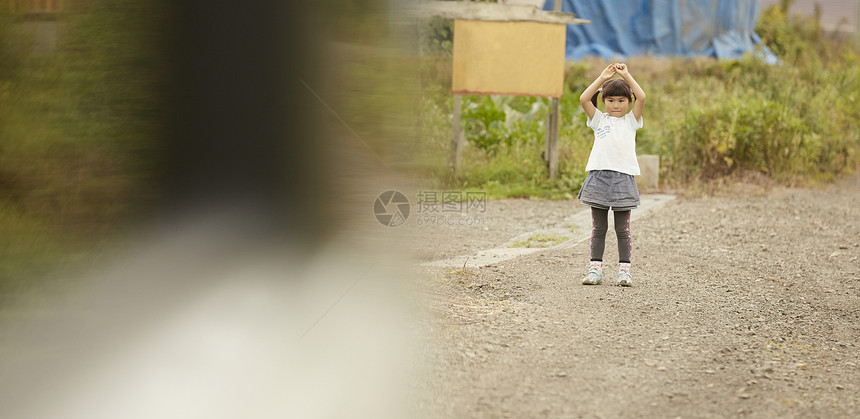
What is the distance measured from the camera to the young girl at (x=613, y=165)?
4.71 meters

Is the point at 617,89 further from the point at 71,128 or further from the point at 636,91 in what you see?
the point at 71,128

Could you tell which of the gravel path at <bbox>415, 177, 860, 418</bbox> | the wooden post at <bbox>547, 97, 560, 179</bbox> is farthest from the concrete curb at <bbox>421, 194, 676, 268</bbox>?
the wooden post at <bbox>547, 97, 560, 179</bbox>

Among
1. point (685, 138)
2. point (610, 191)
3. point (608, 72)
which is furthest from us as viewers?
point (685, 138)

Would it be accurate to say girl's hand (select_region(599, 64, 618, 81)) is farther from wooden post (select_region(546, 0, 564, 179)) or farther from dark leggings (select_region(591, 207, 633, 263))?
wooden post (select_region(546, 0, 564, 179))

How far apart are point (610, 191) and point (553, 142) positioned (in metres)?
5.22

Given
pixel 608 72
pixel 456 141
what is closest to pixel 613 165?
pixel 608 72

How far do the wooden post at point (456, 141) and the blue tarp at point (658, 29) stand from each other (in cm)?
1289

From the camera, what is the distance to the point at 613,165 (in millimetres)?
4730

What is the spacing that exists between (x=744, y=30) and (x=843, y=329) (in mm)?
23061

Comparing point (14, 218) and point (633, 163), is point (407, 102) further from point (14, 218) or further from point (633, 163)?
point (633, 163)

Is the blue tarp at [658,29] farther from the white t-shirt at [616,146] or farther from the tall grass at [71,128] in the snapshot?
the tall grass at [71,128]

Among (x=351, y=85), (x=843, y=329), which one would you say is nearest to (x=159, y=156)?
(x=351, y=85)

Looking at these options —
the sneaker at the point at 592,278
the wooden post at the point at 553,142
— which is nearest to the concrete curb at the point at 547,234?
the sneaker at the point at 592,278

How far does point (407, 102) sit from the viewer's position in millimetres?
3014
